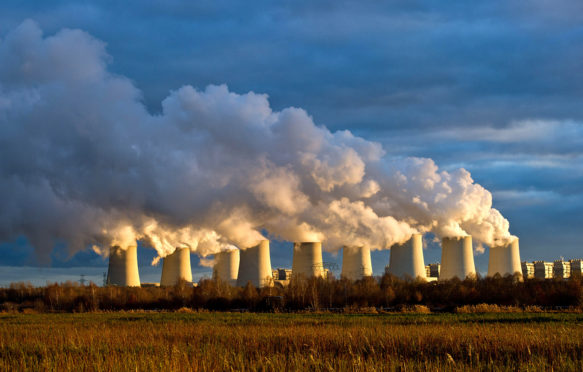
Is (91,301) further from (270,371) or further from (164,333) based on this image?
(270,371)

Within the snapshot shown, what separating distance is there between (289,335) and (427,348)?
603cm

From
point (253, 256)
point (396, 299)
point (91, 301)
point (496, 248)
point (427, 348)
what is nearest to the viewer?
point (427, 348)

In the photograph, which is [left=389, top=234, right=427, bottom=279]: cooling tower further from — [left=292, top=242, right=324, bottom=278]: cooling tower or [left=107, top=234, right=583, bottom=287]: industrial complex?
[left=292, top=242, right=324, bottom=278]: cooling tower

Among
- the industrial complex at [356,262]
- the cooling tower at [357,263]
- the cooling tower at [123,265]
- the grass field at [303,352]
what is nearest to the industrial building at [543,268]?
the industrial complex at [356,262]

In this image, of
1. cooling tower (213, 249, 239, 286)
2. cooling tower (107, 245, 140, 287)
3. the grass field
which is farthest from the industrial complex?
the grass field

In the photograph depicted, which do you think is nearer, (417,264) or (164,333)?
(164,333)

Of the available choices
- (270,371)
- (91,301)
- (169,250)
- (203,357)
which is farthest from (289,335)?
(169,250)

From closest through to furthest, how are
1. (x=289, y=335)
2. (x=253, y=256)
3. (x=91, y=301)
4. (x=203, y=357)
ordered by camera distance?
1. (x=203, y=357)
2. (x=289, y=335)
3. (x=91, y=301)
4. (x=253, y=256)

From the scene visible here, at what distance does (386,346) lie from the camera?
19.1 m

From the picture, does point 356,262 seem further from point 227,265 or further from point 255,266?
point 227,265

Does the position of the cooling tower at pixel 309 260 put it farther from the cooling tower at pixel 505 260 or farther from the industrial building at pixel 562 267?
the industrial building at pixel 562 267

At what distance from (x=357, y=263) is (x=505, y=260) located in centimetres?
1315

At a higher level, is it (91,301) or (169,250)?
(169,250)

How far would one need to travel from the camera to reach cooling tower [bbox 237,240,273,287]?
Result: 59938 millimetres
